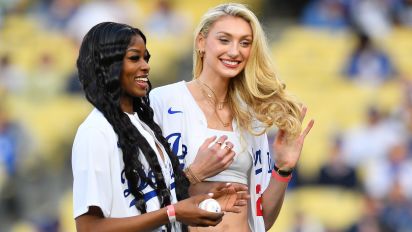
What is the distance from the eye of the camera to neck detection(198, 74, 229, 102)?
5348 mm

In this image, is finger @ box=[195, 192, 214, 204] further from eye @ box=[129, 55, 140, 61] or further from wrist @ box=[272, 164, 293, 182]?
wrist @ box=[272, 164, 293, 182]

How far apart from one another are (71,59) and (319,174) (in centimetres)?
339

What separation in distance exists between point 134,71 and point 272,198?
4.69ft

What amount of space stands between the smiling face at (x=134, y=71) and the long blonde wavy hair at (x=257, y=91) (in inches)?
40.7

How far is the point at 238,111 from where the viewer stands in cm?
536

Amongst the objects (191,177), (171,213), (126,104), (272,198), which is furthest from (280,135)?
(171,213)

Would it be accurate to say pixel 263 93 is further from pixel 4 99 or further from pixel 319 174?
pixel 4 99

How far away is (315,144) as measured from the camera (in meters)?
11.5

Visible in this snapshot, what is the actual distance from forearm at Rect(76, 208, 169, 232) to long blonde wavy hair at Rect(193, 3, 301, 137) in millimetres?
1260

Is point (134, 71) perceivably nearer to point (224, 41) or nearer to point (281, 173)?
point (224, 41)

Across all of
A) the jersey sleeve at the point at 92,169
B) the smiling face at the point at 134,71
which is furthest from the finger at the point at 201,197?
the smiling face at the point at 134,71

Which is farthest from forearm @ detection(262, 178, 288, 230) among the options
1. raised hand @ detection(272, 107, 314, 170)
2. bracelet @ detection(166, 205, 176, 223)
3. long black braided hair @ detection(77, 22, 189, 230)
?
bracelet @ detection(166, 205, 176, 223)

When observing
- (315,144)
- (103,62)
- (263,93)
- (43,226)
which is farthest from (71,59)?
(103,62)

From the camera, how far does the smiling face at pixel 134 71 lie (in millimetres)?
4289
